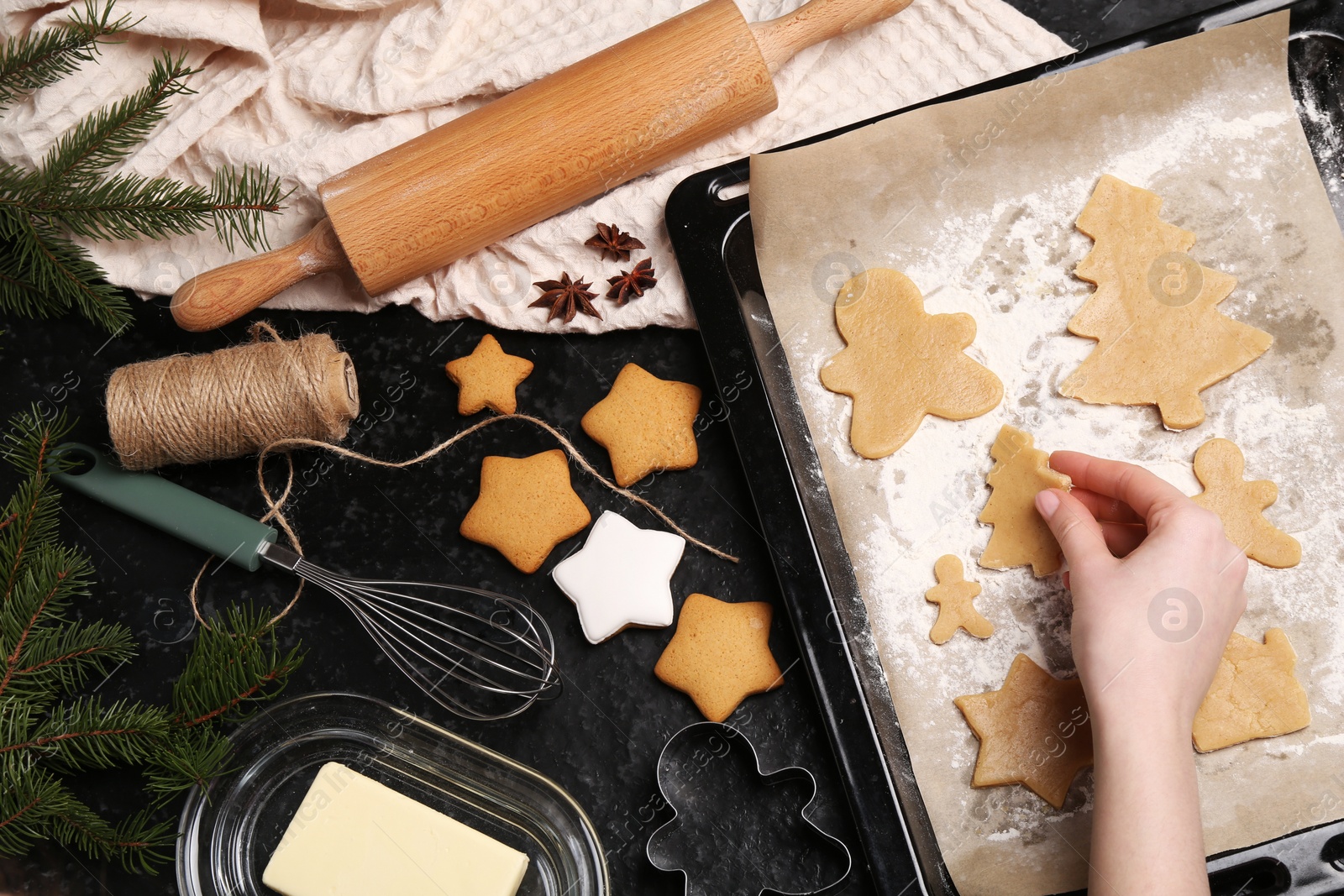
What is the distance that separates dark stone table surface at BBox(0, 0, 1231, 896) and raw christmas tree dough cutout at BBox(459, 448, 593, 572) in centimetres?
3

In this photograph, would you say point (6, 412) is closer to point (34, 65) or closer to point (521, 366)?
point (34, 65)

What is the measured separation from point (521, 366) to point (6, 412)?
0.76 m

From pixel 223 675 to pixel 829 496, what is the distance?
78 cm

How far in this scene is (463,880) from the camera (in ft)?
3.46

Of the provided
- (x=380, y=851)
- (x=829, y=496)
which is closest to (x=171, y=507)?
(x=380, y=851)

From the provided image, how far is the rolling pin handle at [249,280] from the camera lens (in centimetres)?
118

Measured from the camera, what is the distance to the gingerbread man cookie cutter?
1.08 meters

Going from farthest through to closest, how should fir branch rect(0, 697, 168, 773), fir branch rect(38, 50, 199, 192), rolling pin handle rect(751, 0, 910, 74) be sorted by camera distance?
rolling pin handle rect(751, 0, 910, 74) < fir branch rect(38, 50, 199, 192) < fir branch rect(0, 697, 168, 773)

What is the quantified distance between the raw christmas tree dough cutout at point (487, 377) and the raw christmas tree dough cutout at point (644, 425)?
115 millimetres

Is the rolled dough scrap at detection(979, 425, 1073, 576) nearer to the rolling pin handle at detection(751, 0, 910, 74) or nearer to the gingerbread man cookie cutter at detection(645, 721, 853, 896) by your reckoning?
the gingerbread man cookie cutter at detection(645, 721, 853, 896)

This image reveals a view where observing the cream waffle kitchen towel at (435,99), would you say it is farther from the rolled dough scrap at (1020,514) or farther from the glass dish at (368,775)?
the glass dish at (368,775)

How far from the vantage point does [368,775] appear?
3.80 ft

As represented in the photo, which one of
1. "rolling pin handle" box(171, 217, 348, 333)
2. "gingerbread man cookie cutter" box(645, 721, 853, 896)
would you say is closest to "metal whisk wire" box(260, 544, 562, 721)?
"gingerbread man cookie cutter" box(645, 721, 853, 896)

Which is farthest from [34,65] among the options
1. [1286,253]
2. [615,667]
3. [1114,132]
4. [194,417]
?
[1286,253]
